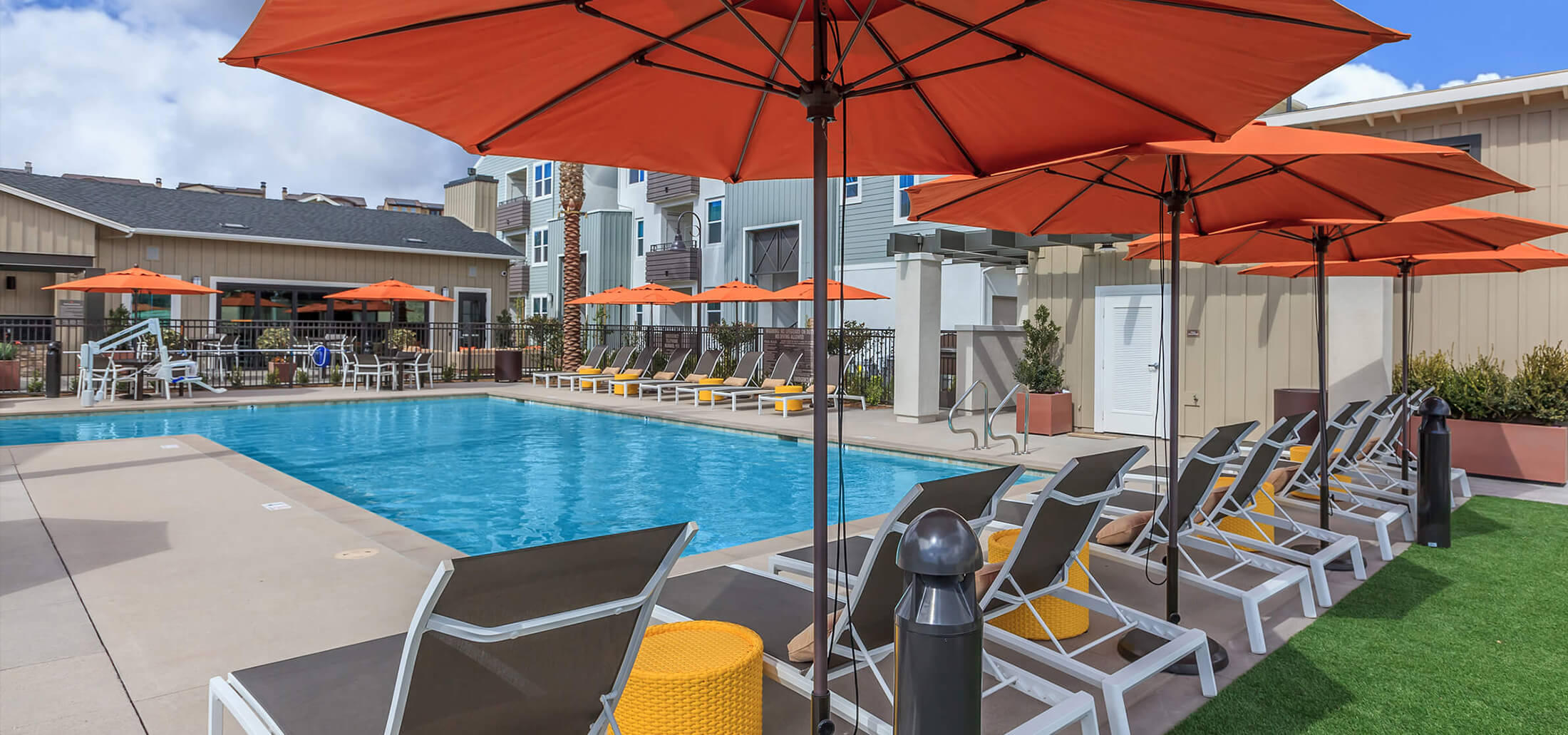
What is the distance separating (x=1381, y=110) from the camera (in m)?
10.6

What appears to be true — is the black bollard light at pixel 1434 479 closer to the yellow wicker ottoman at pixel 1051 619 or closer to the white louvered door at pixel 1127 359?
the yellow wicker ottoman at pixel 1051 619

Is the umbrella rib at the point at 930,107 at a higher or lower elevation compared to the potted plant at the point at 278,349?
higher

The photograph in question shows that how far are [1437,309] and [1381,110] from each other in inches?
99.5

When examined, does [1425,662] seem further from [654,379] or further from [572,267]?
[572,267]

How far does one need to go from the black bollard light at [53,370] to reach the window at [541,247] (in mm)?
19419

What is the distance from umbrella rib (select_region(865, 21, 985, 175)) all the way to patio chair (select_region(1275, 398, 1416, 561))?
3.48 metres

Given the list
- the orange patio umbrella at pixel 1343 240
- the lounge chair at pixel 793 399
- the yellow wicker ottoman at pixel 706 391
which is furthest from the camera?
the yellow wicker ottoman at pixel 706 391

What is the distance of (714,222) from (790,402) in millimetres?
14650

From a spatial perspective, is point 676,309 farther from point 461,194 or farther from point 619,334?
point 461,194

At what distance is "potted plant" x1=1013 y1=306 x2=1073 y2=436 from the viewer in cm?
1223

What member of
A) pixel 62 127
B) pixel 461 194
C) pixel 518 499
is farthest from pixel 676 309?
pixel 62 127

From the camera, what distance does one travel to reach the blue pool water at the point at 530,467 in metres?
7.92

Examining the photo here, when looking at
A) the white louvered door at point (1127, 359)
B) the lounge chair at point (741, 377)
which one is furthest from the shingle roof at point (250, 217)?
the white louvered door at point (1127, 359)

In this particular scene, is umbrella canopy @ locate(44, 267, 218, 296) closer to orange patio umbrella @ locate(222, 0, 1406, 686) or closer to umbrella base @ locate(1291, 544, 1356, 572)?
orange patio umbrella @ locate(222, 0, 1406, 686)
